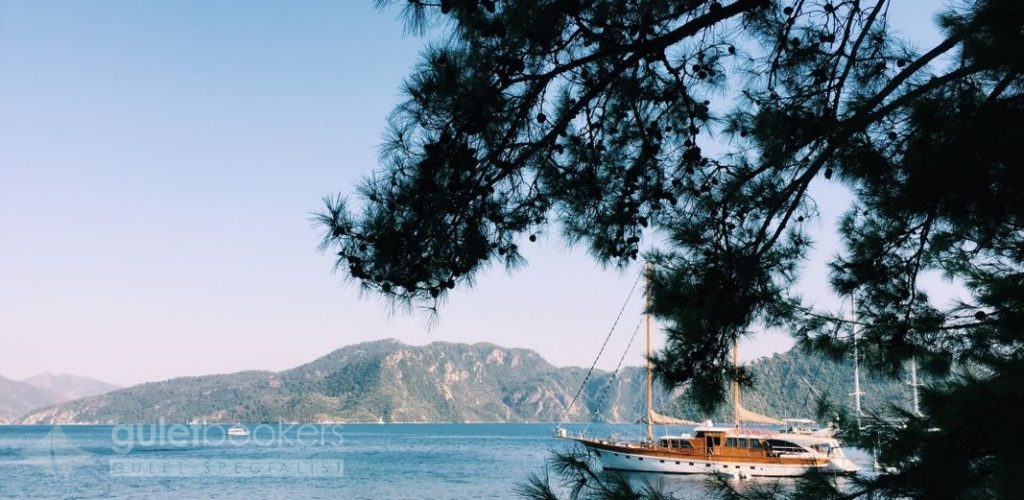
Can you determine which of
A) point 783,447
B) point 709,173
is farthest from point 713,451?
point 709,173

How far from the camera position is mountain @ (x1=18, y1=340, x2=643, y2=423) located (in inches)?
5349

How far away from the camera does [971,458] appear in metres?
2.50

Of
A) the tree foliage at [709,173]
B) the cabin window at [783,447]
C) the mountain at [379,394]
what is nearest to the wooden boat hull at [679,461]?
the cabin window at [783,447]

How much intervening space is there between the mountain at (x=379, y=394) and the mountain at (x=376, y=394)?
0.18 meters

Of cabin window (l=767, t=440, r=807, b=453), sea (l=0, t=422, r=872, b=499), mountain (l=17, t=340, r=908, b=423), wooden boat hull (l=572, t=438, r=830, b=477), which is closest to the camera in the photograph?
wooden boat hull (l=572, t=438, r=830, b=477)

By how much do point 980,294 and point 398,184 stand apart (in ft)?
9.69

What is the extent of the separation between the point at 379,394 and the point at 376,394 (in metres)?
0.65

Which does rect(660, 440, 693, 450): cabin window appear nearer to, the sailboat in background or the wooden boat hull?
the sailboat in background

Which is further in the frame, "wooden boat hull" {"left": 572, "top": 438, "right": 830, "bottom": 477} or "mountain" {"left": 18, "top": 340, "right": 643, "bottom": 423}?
"mountain" {"left": 18, "top": 340, "right": 643, "bottom": 423}

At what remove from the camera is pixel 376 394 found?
137750 mm

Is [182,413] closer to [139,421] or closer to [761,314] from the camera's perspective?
[139,421]

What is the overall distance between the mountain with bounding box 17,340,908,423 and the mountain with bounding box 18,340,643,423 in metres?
0.18

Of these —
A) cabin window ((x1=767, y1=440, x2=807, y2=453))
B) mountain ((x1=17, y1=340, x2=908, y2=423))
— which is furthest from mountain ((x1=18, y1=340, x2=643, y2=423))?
cabin window ((x1=767, y1=440, x2=807, y2=453))

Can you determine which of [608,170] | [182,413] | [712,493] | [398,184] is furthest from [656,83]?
[182,413]
